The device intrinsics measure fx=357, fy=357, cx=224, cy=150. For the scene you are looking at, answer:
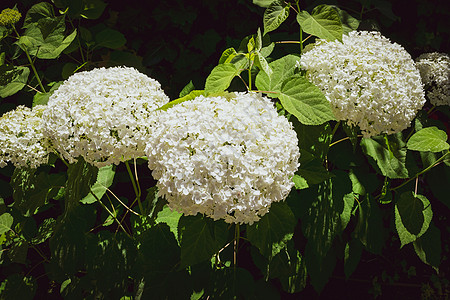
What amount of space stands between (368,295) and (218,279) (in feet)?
5.20

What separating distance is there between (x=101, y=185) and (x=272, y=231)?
983mm

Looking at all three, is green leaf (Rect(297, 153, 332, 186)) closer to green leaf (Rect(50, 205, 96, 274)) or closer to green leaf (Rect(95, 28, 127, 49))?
green leaf (Rect(50, 205, 96, 274))

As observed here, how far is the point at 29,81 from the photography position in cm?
237

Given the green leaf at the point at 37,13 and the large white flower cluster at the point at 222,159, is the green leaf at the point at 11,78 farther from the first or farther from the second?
the large white flower cluster at the point at 222,159

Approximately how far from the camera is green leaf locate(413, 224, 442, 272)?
79.7 inches

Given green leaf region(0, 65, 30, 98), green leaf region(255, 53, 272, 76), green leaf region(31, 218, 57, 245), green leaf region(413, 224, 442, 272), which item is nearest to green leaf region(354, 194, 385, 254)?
green leaf region(413, 224, 442, 272)

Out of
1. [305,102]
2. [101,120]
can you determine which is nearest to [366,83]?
[305,102]

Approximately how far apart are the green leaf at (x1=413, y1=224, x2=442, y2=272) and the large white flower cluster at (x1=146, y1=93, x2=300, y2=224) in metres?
1.21

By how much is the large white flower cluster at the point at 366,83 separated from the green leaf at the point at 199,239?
2.36ft

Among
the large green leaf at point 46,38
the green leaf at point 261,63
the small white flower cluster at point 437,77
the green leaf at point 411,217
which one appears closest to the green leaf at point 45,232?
the large green leaf at point 46,38

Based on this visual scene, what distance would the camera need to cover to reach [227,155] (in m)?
1.18

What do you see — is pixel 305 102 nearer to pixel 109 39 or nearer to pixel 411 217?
pixel 411 217

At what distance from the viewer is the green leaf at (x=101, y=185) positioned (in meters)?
1.88

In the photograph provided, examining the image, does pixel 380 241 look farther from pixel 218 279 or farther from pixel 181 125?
pixel 181 125
